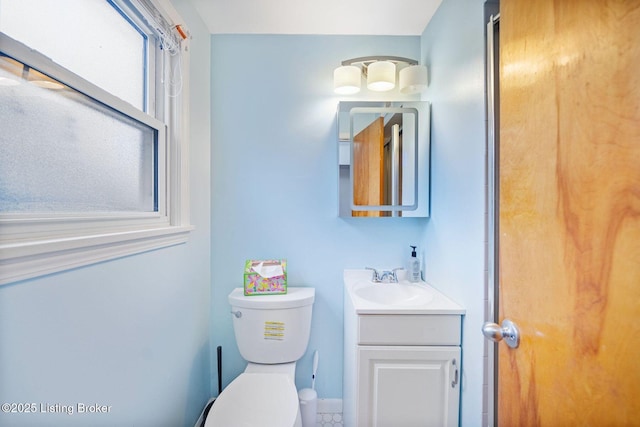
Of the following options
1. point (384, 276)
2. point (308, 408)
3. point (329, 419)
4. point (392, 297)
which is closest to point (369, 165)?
point (384, 276)

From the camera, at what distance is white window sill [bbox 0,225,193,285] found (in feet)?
1.80

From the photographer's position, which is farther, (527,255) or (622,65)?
(527,255)

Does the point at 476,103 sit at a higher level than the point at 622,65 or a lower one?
higher

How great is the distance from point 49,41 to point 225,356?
1.65m

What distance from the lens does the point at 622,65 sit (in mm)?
411

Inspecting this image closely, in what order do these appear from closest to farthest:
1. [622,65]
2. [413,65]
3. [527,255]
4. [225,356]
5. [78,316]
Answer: [622,65], [527,255], [78,316], [413,65], [225,356]

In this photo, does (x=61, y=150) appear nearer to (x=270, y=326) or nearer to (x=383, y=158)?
(x=270, y=326)

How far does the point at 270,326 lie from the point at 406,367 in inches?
27.5

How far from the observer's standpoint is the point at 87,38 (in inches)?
33.4

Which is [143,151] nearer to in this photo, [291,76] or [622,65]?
[291,76]

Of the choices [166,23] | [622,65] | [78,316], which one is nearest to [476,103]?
[622,65]

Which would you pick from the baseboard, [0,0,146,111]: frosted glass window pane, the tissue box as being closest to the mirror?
the tissue box

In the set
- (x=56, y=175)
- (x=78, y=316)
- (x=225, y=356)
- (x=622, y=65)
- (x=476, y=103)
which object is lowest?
(x=225, y=356)

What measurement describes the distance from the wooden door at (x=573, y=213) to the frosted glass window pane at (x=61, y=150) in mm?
1174
